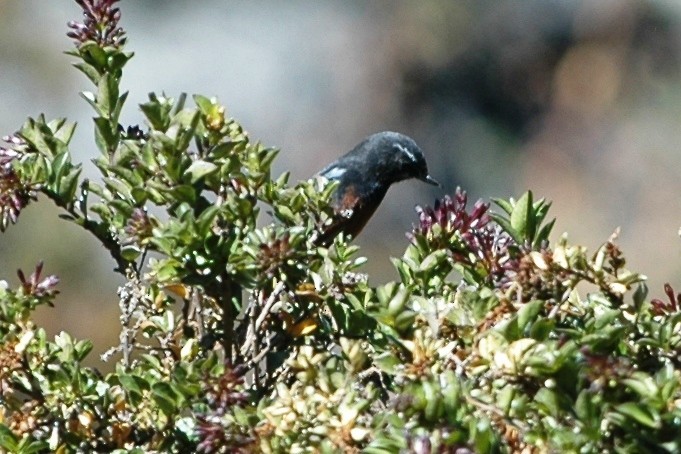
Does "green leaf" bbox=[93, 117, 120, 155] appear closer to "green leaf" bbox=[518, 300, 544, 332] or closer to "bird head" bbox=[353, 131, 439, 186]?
"green leaf" bbox=[518, 300, 544, 332]

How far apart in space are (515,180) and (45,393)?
21.8ft

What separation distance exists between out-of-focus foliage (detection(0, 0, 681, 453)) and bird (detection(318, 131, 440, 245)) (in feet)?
10.3

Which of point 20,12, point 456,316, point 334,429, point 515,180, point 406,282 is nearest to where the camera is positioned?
point 334,429

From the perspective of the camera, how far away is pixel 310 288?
4.97 ft

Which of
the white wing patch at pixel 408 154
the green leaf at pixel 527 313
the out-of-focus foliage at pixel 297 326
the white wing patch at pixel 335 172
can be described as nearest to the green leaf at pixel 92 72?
the out-of-focus foliage at pixel 297 326

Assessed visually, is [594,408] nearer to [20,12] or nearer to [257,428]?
[257,428]

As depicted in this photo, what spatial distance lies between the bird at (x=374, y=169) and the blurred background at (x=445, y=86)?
5.26 ft

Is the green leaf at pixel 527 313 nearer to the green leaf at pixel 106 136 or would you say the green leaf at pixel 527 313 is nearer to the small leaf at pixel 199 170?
the small leaf at pixel 199 170

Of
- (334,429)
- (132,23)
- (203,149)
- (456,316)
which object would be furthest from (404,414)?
(132,23)

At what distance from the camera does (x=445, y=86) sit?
816cm

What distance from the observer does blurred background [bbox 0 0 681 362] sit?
22.9 ft

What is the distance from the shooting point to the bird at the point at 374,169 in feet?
16.0

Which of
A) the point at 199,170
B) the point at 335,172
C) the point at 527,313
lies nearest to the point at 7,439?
the point at 199,170

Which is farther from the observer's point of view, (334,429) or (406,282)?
(406,282)
